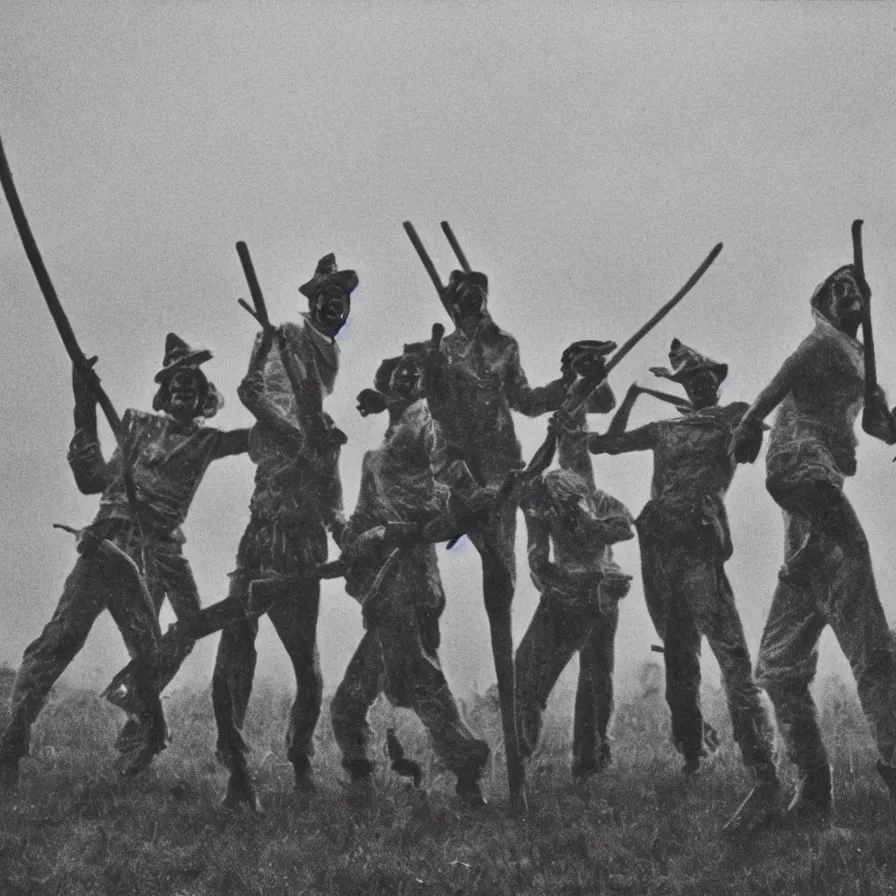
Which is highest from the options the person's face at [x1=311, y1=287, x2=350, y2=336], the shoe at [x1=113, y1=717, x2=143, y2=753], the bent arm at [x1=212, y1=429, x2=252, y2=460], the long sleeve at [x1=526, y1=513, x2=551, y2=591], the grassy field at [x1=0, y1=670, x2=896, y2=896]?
the person's face at [x1=311, y1=287, x2=350, y2=336]

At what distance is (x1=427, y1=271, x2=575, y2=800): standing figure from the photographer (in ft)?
39.3

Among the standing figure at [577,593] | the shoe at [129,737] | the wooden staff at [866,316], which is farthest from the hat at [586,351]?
the shoe at [129,737]

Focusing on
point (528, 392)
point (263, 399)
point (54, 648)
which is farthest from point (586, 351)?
Answer: point (54, 648)

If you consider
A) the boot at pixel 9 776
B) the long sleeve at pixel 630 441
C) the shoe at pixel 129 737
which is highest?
the long sleeve at pixel 630 441

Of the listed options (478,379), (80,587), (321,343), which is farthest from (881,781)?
(80,587)

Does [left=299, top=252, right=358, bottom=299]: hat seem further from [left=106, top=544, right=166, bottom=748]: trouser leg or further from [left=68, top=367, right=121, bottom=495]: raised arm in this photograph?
[left=106, top=544, right=166, bottom=748]: trouser leg

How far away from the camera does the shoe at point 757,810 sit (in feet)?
33.6

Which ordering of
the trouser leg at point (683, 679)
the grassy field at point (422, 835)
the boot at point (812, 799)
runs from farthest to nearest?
the trouser leg at point (683, 679) → the boot at point (812, 799) → the grassy field at point (422, 835)

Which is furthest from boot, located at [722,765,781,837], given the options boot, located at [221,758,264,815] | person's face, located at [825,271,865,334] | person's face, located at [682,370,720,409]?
boot, located at [221,758,264,815]

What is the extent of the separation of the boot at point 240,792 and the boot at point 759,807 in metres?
3.44

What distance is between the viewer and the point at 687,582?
1173cm

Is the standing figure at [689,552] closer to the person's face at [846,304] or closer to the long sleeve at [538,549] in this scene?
the long sleeve at [538,549]

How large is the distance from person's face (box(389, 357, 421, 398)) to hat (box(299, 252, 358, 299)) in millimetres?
830

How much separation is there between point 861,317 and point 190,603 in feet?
18.9
